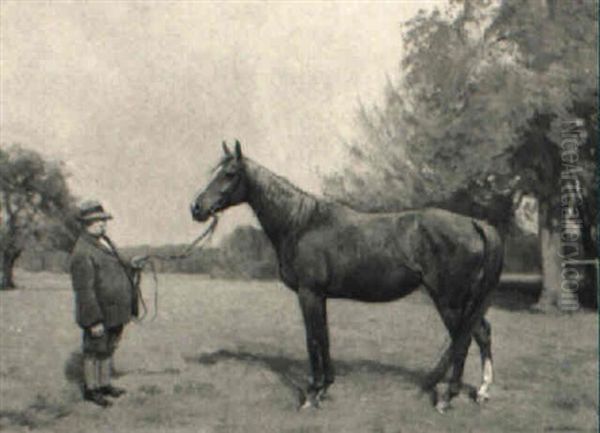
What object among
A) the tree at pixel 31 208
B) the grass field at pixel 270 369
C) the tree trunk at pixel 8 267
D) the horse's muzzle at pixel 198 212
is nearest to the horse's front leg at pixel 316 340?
the grass field at pixel 270 369

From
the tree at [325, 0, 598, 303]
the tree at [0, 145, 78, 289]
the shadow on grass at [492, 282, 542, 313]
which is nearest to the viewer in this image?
the tree at [0, 145, 78, 289]

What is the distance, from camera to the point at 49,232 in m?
7.46

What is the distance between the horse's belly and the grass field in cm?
74

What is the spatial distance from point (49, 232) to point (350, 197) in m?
3.17

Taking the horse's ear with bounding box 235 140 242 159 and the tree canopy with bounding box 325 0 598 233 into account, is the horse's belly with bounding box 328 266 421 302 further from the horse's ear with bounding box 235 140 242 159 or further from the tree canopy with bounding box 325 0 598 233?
the tree canopy with bounding box 325 0 598 233

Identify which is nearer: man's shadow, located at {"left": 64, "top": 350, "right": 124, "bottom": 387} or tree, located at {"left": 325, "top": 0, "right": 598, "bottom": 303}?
man's shadow, located at {"left": 64, "top": 350, "right": 124, "bottom": 387}

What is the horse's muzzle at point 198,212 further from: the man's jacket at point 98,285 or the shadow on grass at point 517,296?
the shadow on grass at point 517,296

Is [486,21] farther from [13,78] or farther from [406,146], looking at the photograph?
[13,78]

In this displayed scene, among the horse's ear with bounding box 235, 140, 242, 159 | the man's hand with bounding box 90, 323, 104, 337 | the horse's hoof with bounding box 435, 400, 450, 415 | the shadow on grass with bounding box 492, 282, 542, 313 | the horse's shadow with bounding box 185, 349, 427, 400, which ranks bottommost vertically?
the horse's hoof with bounding box 435, 400, 450, 415

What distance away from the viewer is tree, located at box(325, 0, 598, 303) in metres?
7.31

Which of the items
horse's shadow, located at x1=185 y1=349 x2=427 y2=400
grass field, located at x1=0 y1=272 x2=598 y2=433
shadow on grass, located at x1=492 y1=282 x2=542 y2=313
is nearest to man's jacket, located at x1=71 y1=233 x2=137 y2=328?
grass field, located at x1=0 y1=272 x2=598 y2=433

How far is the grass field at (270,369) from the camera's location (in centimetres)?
484

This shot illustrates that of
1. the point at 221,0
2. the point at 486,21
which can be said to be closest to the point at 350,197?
the point at 221,0

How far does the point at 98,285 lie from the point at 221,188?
115 centimetres
